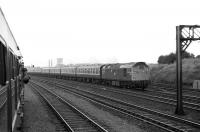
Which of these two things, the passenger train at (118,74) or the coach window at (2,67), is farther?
the passenger train at (118,74)

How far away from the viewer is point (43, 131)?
34.2ft

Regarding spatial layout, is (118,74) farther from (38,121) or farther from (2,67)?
(2,67)

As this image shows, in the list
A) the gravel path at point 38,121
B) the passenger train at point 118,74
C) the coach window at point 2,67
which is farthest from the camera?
the passenger train at point 118,74

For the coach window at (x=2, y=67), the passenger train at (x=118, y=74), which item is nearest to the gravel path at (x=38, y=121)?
the coach window at (x=2, y=67)

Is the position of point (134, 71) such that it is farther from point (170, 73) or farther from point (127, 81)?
point (170, 73)

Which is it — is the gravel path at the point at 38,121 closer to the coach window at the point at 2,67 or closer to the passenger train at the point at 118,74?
the coach window at the point at 2,67

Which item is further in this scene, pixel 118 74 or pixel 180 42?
pixel 118 74

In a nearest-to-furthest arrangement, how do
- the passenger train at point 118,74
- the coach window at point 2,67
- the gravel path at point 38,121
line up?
the coach window at point 2,67
the gravel path at point 38,121
the passenger train at point 118,74

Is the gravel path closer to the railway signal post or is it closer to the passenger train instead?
the railway signal post

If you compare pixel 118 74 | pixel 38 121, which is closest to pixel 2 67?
pixel 38 121

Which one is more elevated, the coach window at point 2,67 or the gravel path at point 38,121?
the coach window at point 2,67

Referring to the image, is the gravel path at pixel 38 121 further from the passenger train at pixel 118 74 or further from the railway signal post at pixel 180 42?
the passenger train at pixel 118 74

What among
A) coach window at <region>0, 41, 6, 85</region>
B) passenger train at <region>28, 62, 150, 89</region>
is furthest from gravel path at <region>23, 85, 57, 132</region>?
passenger train at <region>28, 62, 150, 89</region>

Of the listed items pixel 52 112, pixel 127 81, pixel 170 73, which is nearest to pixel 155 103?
pixel 52 112
